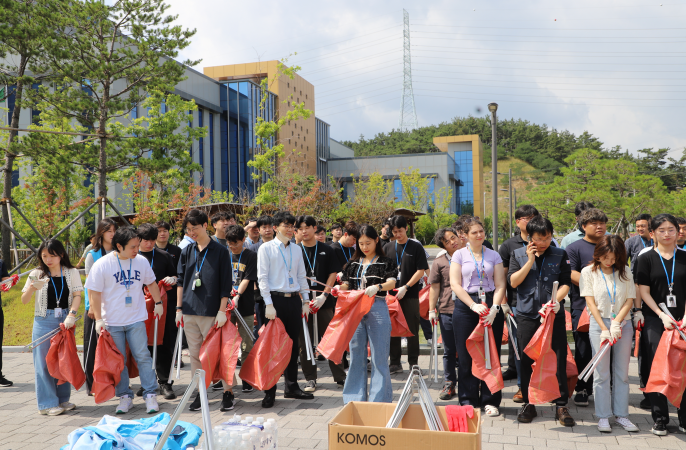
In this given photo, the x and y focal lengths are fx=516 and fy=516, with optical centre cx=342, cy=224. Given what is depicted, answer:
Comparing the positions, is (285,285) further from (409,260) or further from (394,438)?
(394,438)

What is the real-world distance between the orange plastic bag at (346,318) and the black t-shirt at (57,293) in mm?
2901

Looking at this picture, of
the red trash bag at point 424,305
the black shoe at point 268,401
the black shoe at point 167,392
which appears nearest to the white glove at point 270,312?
the black shoe at point 268,401

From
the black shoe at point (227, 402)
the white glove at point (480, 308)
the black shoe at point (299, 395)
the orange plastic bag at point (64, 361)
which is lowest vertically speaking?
the black shoe at point (299, 395)

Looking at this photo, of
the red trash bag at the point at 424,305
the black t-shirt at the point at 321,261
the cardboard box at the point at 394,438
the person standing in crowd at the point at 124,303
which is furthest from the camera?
the red trash bag at the point at 424,305

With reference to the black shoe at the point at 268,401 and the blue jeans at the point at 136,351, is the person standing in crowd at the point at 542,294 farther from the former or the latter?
the blue jeans at the point at 136,351

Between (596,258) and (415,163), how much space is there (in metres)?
48.8

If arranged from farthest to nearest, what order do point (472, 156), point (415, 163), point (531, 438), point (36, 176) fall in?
point (472, 156) → point (415, 163) → point (36, 176) → point (531, 438)

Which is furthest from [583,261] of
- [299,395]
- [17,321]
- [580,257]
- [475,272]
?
[17,321]

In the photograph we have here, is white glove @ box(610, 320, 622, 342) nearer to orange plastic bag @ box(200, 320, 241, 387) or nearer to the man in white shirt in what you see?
the man in white shirt

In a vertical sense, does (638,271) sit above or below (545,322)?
above

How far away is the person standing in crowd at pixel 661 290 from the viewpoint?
177 inches

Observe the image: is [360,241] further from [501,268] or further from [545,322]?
[545,322]

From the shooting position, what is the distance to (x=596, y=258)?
468 cm

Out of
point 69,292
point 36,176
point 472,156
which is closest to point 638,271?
point 69,292
